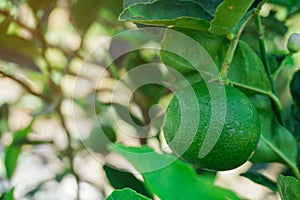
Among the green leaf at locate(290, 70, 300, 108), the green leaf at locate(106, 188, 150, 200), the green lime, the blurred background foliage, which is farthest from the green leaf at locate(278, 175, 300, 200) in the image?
the blurred background foliage

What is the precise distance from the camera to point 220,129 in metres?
0.79

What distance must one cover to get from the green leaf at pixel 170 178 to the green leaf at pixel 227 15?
0.58 feet

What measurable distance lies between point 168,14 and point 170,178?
20 cm

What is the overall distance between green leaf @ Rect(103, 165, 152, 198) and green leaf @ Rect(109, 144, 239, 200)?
0.20 metres

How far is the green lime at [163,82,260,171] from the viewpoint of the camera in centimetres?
79

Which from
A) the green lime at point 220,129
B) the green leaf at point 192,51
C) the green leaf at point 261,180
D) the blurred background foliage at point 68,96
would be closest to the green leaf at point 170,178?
the green lime at point 220,129

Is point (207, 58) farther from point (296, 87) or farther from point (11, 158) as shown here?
point (11, 158)

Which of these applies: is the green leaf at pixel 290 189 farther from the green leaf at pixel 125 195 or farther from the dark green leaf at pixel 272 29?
the dark green leaf at pixel 272 29

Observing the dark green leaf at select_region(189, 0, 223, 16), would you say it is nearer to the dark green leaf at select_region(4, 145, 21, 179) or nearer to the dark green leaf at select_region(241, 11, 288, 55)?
the dark green leaf at select_region(241, 11, 288, 55)

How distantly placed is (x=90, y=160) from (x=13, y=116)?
0.24 meters

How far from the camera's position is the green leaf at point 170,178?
2.45 feet

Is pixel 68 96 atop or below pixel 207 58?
below

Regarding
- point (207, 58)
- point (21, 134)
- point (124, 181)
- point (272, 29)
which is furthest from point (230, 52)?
point (21, 134)

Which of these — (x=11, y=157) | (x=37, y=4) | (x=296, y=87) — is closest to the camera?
(x=296, y=87)
